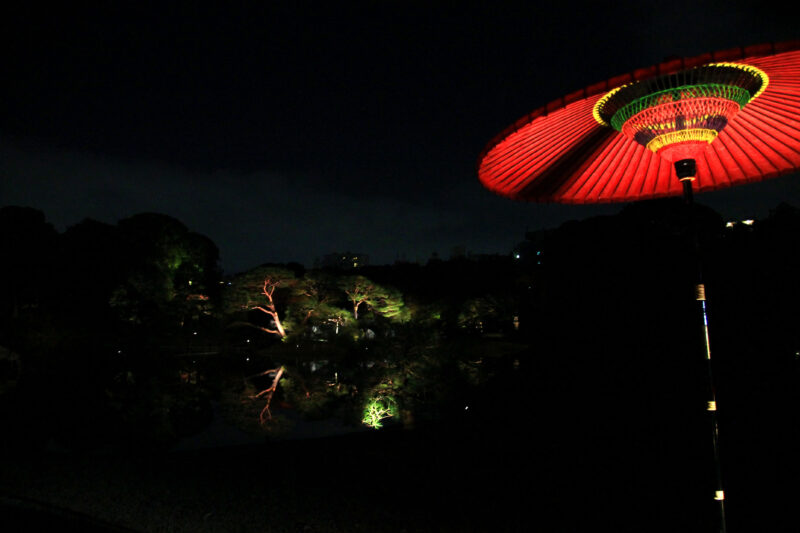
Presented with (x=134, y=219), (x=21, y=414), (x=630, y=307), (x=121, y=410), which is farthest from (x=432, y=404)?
(x=134, y=219)

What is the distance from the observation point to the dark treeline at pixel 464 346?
421 centimetres

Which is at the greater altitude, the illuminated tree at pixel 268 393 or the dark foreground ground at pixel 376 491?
the dark foreground ground at pixel 376 491

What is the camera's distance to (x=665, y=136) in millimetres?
1626

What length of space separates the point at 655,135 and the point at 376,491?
8.78ft

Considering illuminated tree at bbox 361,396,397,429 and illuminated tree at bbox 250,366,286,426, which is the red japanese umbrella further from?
illuminated tree at bbox 250,366,286,426

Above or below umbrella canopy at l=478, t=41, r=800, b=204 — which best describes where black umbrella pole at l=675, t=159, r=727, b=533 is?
below

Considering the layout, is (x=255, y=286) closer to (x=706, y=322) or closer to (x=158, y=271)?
(x=158, y=271)

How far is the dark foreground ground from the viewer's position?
8.64 feet

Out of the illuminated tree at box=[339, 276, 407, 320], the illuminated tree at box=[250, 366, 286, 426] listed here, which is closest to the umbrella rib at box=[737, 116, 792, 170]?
Result: the illuminated tree at box=[250, 366, 286, 426]

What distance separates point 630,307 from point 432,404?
729 cm

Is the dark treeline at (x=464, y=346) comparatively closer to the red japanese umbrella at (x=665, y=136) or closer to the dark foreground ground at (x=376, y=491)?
the dark foreground ground at (x=376, y=491)

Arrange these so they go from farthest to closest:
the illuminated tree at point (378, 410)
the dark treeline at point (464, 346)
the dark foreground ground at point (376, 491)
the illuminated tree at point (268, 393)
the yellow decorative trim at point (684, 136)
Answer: the illuminated tree at point (268, 393) → the illuminated tree at point (378, 410) → the dark treeline at point (464, 346) → the dark foreground ground at point (376, 491) → the yellow decorative trim at point (684, 136)

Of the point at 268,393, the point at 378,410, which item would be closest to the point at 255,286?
the point at 268,393

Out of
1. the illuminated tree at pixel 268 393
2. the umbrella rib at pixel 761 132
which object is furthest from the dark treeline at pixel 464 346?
the umbrella rib at pixel 761 132
